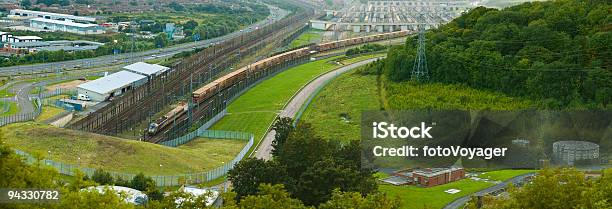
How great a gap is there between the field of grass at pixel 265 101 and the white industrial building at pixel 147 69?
562 centimetres

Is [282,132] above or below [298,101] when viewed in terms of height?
above

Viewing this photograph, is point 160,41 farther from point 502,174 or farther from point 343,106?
point 502,174

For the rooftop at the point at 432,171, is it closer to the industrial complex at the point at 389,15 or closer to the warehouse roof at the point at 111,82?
the warehouse roof at the point at 111,82

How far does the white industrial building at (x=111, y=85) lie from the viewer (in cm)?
3500

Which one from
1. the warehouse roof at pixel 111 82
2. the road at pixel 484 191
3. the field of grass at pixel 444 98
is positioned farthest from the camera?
the warehouse roof at pixel 111 82

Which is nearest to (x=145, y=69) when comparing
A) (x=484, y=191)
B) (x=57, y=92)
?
(x=57, y=92)

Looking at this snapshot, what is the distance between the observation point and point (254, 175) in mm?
18984

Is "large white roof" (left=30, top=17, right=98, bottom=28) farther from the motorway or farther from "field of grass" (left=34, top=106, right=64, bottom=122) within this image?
"field of grass" (left=34, top=106, right=64, bottom=122)

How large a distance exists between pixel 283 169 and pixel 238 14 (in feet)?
212

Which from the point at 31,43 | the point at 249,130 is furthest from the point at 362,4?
the point at 249,130

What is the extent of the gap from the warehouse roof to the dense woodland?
12281 millimetres

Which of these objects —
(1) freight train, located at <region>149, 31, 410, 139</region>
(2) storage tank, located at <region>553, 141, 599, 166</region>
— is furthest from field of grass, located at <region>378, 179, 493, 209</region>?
(1) freight train, located at <region>149, 31, 410, 139</region>

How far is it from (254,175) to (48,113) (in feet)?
50.8

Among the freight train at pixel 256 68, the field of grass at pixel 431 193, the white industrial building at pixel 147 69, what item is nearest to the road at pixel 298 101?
the freight train at pixel 256 68
